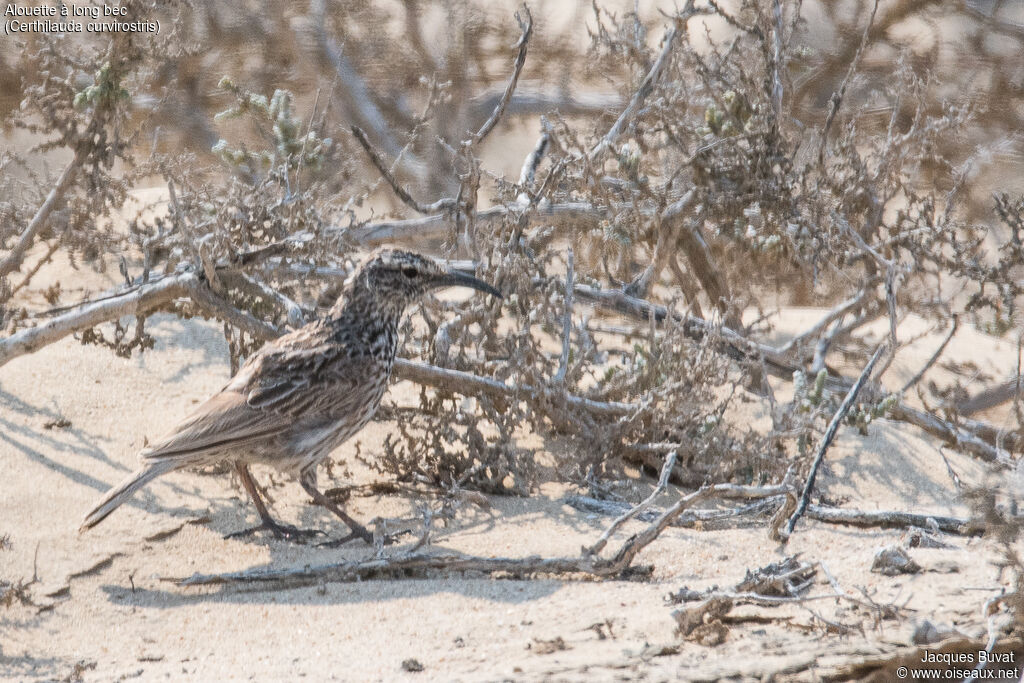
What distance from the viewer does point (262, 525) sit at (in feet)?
15.7

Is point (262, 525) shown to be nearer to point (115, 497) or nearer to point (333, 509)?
point (333, 509)

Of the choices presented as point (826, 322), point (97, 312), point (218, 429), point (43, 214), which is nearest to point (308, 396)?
point (218, 429)

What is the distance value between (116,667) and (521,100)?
7846 mm

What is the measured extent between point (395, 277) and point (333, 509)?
1.08 metres

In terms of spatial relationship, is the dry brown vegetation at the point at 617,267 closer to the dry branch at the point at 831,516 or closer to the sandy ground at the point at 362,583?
the dry branch at the point at 831,516

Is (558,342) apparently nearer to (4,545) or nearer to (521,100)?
(4,545)

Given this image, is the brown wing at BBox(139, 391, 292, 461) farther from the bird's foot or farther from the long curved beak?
the long curved beak

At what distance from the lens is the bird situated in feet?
14.9

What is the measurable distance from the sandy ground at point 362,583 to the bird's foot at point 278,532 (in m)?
0.06

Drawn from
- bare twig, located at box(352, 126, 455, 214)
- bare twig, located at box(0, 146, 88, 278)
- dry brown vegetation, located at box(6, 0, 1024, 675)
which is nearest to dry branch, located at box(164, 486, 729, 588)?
dry brown vegetation, located at box(6, 0, 1024, 675)

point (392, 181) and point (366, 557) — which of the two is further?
point (392, 181)

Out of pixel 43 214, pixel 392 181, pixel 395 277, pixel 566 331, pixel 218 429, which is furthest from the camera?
pixel 43 214

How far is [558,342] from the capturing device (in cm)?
683

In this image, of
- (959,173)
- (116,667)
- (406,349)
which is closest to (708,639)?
(116,667)
